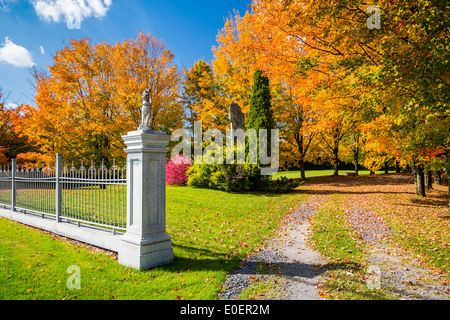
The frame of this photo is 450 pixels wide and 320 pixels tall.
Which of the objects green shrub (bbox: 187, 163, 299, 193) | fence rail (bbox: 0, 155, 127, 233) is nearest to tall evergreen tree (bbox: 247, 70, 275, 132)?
green shrub (bbox: 187, 163, 299, 193)

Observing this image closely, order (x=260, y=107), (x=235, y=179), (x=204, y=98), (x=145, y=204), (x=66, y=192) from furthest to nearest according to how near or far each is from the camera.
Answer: (x=204, y=98), (x=260, y=107), (x=235, y=179), (x=66, y=192), (x=145, y=204)

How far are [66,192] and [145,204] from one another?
332 centimetres

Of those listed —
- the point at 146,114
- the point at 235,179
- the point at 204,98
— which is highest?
A: the point at 204,98

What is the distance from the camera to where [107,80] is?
17016 mm

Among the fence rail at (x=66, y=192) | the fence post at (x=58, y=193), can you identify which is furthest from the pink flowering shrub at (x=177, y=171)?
the fence post at (x=58, y=193)

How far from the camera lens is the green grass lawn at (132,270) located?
142 inches

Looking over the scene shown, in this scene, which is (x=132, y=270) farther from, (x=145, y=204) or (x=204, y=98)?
(x=204, y=98)

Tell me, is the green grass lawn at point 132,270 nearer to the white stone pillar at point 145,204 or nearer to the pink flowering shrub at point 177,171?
the white stone pillar at point 145,204

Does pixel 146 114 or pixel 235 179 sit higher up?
pixel 146 114

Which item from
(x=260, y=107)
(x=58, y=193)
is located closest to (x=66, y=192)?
(x=58, y=193)

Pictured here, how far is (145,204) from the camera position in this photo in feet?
14.5

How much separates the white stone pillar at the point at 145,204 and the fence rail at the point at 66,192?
1.78ft

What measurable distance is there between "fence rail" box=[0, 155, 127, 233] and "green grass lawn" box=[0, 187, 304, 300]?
0.63 metres
